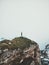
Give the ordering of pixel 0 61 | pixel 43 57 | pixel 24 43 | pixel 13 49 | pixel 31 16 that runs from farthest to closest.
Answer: pixel 31 16 < pixel 43 57 < pixel 24 43 < pixel 13 49 < pixel 0 61

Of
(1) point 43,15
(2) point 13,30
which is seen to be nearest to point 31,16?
(1) point 43,15

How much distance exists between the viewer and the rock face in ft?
5.63

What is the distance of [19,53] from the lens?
1852 mm

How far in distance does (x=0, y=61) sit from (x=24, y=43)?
17.1 inches

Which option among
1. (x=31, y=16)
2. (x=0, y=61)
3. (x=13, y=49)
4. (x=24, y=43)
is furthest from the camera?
(x=31, y=16)

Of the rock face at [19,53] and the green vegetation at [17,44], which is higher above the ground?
the green vegetation at [17,44]

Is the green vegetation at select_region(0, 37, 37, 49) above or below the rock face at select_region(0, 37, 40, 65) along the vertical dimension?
above

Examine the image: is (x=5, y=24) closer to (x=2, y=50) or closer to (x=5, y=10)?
(x=5, y=10)

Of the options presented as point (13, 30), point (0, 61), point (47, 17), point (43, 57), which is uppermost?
point (47, 17)

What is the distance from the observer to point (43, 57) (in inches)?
114

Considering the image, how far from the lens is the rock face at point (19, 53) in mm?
1716

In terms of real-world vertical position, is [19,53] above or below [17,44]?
below

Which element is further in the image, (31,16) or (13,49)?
(31,16)

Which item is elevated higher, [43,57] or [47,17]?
[47,17]
